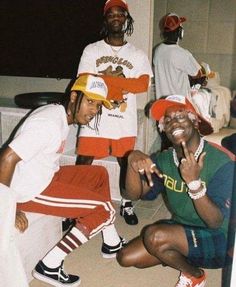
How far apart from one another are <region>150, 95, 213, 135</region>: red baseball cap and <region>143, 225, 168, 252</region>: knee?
53cm

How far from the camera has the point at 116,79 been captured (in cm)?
224

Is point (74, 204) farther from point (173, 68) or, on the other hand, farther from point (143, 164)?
point (173, 68)

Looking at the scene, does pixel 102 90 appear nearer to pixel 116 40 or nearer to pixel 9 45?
pixel 116 40

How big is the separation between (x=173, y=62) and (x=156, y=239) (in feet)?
6.41

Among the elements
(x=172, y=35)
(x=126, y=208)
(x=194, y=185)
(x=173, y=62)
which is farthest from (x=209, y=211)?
A: (x=172, y=35)

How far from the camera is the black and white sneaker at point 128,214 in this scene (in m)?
2.55

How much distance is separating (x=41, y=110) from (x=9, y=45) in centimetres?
193

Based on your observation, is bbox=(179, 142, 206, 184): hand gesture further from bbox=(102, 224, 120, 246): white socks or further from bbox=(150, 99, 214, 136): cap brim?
bbox=(102, 224, 120, 246): white socks

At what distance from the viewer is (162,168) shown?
177 centimetres

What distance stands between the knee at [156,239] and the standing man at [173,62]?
1740 mm

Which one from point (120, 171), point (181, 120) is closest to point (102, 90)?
point (181, 120)

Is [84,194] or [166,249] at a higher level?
[84,194]

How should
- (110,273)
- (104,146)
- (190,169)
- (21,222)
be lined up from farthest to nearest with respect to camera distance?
(104,146) → (110,273) → (21,222) → (190,169)

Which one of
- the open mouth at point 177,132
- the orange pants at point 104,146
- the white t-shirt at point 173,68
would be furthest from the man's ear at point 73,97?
the white t-shirt at point 173,68
